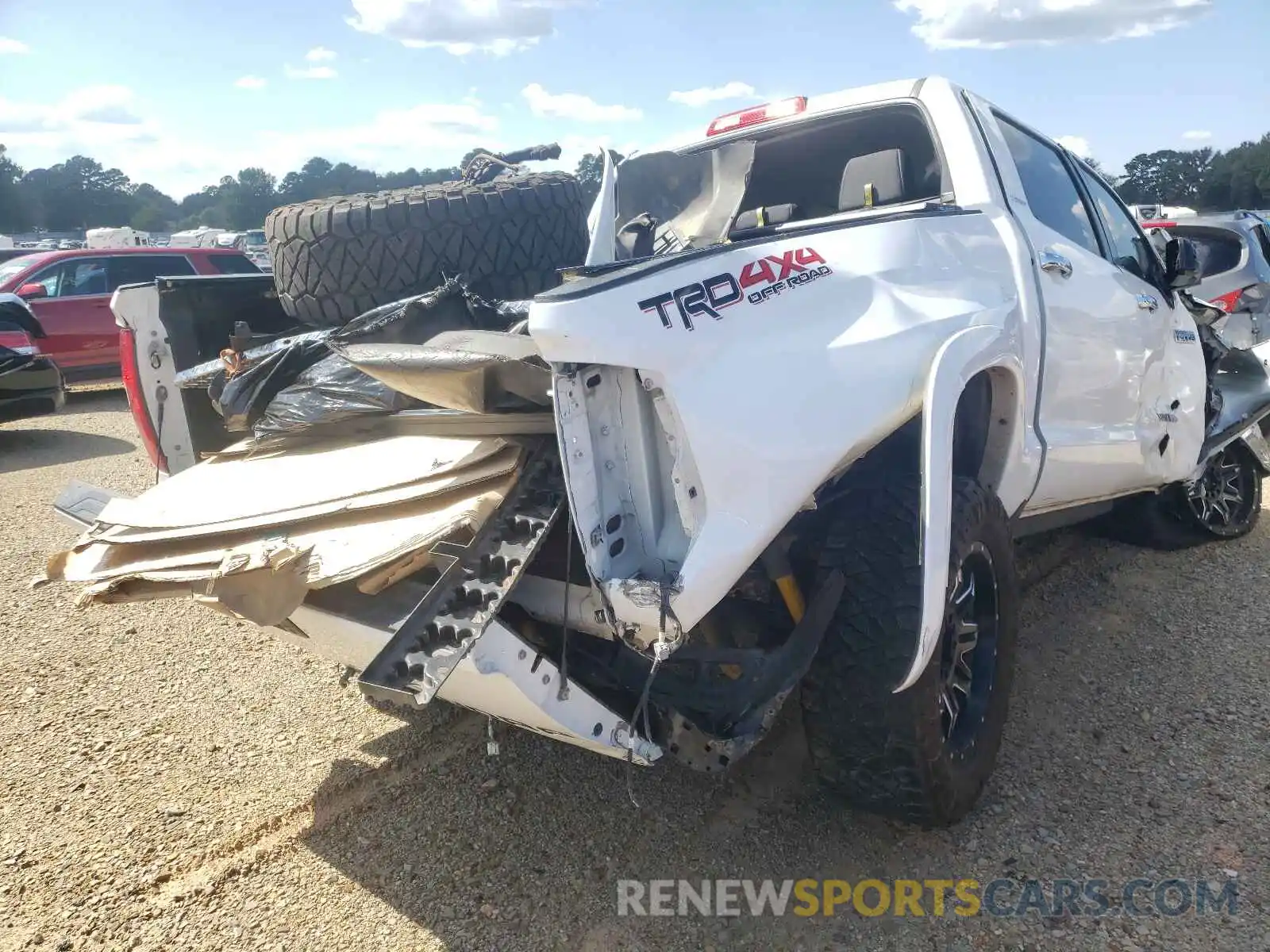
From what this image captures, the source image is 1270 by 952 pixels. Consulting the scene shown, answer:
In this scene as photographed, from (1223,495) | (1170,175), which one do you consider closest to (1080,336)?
(1223,495)

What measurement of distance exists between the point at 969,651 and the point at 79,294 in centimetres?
1143

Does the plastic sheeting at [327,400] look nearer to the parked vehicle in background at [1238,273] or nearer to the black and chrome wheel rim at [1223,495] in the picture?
the black and chrome wheel rim at [1223,495]

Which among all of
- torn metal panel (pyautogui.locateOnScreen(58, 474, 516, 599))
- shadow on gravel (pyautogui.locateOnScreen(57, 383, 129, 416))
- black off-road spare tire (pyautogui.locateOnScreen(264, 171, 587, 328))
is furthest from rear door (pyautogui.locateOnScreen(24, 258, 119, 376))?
torn metal panel (pyautogui.locateOnScreen(58, 474, 516, 599))

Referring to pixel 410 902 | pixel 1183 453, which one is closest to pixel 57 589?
pixel 410 902

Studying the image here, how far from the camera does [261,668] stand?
388 centimetres

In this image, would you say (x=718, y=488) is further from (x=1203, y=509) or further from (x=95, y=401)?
(x=95, y=401)

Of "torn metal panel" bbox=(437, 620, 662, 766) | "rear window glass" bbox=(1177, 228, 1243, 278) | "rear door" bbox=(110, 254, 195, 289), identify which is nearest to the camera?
"torn metal panel" bbox=(437, 620, 662, 766)

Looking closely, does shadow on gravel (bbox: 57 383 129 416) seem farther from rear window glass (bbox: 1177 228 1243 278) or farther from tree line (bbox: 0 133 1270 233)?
tree line (bbox: 0 133 1270 233)

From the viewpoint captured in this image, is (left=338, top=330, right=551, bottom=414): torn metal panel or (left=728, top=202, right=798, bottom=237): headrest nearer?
(left=338, top=330, right=551, bottom=414): torn metal panel

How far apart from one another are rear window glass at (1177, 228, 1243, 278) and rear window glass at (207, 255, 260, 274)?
1037cm

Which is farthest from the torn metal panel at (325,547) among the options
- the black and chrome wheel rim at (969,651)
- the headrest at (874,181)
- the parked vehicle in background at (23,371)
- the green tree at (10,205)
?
the green tree at (10,205)

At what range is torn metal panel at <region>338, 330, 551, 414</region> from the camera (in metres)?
2.14

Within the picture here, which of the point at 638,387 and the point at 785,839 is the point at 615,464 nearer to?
the point at 638,387

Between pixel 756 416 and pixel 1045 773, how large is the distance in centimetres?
174
